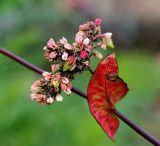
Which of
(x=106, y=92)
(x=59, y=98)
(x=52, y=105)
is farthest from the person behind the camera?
(x=52, y=105)

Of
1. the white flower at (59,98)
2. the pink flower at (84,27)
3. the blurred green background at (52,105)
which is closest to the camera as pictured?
the white flower at (59,98)

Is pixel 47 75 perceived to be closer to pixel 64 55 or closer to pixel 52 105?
pixel 64 55

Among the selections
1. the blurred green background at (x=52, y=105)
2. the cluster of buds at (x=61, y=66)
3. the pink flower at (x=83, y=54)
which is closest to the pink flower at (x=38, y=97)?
the cluster of buds at (x=61, y=66)

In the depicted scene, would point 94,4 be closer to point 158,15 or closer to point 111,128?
point 158,15

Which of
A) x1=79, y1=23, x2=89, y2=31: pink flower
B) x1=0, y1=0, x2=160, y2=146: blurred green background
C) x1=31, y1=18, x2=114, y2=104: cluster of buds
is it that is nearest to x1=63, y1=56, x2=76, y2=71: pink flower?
x1=31, y1=18, x2=114, y2=104: cluster of buds

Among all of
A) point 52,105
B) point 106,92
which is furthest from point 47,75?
point 52,105

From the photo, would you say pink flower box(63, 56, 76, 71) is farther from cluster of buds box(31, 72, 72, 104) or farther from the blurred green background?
the blurred green background

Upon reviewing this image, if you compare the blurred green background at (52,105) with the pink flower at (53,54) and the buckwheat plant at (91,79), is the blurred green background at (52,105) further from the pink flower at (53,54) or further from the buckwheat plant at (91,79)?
the pink flower at (53,54)

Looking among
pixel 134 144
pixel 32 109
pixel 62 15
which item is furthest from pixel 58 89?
pixel 62 15
